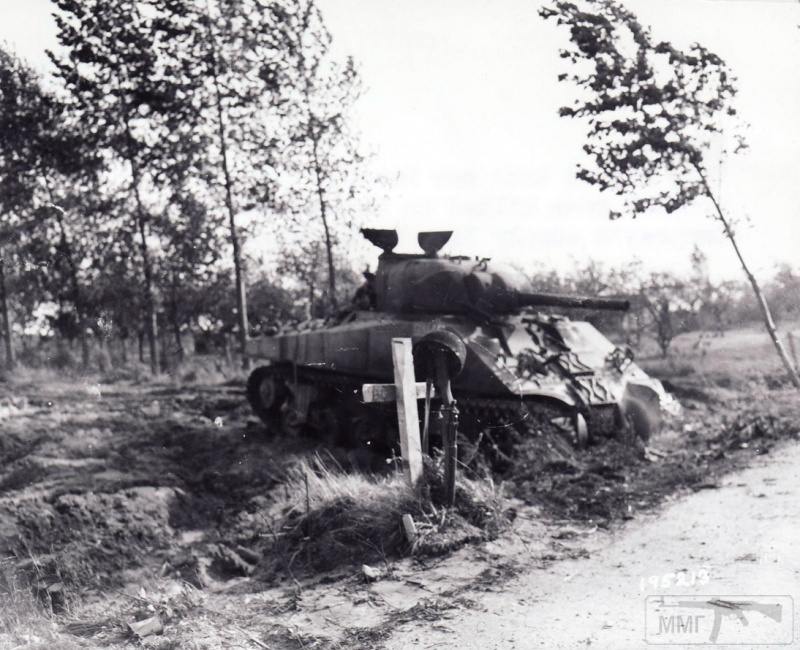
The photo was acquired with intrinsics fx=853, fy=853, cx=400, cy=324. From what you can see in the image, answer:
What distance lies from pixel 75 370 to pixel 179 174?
20.8 feet

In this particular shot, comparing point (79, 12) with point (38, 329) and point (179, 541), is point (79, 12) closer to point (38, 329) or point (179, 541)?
point (179, 541)

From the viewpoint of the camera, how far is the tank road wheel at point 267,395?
12.5 meters

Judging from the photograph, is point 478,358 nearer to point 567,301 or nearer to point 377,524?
point 567,301

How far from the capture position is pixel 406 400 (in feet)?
21.9

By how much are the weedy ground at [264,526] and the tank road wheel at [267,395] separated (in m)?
0.90

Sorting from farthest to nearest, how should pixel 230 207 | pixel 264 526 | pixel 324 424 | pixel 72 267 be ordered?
pixel 72 267 → pixel 230 207 → pixel 324 424 → pixel 264 526

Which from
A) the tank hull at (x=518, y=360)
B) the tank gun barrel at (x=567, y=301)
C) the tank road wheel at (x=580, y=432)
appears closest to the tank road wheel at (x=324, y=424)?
the tank hull at (x=518, y=360)

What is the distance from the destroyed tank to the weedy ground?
419 millimetres

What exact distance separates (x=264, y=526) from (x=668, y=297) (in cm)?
1881

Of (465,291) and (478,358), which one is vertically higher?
(465,291)

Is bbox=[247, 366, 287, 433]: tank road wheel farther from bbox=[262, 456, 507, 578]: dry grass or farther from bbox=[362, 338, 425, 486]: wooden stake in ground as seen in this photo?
bbox=[362, 338, 425, 486]: wooden stake in ground

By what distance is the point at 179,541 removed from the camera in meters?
7.53

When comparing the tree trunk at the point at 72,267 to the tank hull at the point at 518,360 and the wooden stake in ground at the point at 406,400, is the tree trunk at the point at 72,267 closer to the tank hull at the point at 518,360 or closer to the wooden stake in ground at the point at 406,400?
the tank hull at the point at 518,360

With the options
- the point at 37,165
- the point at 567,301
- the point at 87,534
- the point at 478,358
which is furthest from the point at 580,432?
the point at 37,165
